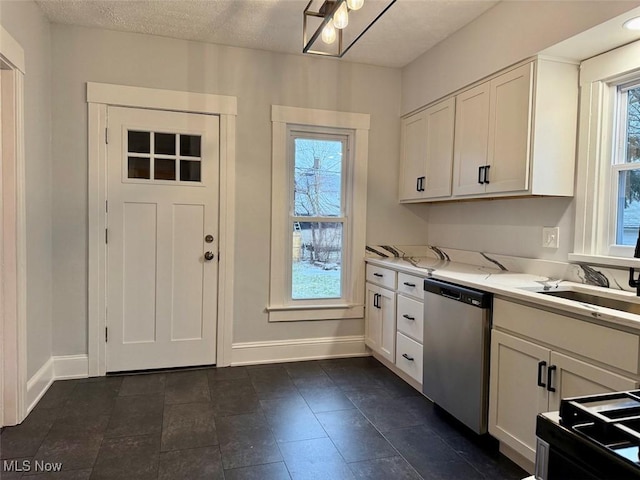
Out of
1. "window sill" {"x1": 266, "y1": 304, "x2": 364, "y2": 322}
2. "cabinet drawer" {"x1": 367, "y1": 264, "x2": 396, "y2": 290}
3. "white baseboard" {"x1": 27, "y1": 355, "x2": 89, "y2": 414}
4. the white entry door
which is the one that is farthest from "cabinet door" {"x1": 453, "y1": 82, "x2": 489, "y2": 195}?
"white baseboard" {"x1": 27, "y1": 355, "x2": 89, "y2": 414}

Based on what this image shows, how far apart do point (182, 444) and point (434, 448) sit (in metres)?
1.33

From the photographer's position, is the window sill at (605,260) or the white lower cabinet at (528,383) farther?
the window sill at (605,260)

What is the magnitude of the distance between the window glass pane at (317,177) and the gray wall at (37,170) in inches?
71.2

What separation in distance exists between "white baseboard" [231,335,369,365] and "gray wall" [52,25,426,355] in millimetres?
63

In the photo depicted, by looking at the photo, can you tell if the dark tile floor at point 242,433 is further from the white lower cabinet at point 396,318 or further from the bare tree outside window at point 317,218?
the bare tree outside window at point 317,218

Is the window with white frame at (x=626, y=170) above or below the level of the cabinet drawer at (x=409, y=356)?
above

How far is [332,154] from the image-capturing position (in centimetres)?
364

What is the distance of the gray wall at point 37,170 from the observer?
8.32ft

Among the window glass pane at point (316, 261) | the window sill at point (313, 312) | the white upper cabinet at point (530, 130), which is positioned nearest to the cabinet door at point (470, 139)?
the white upper cabinet at point (530, 130)

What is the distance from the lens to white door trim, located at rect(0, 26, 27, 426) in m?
2.32

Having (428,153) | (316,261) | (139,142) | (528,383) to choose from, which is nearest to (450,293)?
(528,383)

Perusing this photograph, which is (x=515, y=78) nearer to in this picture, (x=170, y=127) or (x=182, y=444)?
(x=170, y=127)

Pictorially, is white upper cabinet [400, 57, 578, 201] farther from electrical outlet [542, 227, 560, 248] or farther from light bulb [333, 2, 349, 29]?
light bulb [333, 2, 349, 29]

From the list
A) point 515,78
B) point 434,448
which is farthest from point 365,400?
point 515,78
